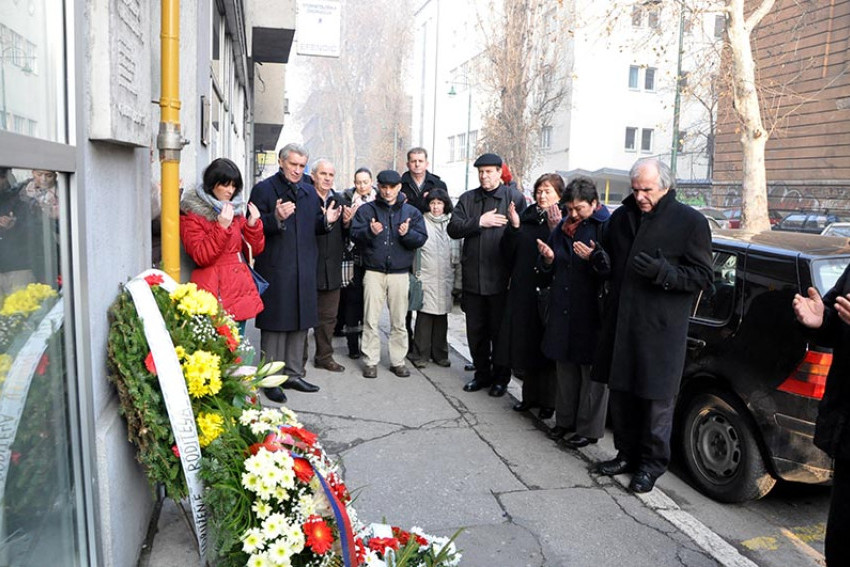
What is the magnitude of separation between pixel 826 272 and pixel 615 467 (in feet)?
5.74

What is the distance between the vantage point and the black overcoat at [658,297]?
432 cm

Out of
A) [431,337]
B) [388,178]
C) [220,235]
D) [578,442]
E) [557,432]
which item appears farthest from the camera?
[431,337]

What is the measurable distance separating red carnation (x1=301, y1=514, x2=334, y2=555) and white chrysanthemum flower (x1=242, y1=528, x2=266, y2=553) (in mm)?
151

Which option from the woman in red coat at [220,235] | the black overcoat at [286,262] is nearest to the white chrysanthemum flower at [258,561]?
the woman in red coat at [220,235]

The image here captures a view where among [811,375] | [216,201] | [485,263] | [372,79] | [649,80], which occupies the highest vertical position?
[372,79]

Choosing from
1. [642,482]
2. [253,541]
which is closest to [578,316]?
[642,482]

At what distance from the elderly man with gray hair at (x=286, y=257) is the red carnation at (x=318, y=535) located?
3.49 m

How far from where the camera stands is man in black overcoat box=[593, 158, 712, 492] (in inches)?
170

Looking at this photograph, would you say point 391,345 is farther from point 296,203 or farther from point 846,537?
point 846,537

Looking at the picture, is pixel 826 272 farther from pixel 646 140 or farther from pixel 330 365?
pixel 646 140

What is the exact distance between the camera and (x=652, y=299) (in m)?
4.46

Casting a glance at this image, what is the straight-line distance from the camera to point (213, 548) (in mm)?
2711

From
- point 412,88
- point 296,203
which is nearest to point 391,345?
point 296,203

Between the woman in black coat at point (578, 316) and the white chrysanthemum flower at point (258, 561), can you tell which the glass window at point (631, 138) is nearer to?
the woman in black coat at point (578, 316)
